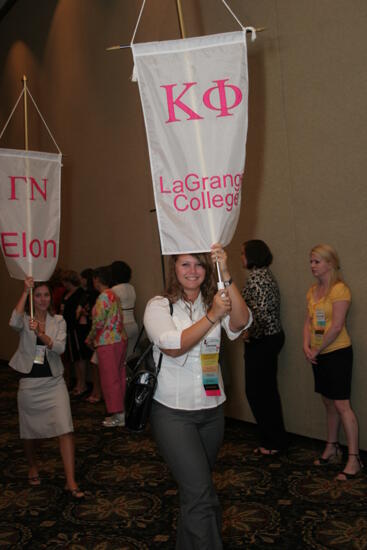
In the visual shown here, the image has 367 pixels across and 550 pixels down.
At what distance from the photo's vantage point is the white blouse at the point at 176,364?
248 cm

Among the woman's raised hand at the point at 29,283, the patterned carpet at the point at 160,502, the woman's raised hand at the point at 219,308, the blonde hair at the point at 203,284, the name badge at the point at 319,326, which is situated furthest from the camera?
the name badge at the point at 319,326

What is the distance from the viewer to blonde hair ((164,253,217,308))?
264cm

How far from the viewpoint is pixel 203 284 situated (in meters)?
2.71

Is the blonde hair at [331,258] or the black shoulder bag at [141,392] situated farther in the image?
the blonde hair at [331,258]

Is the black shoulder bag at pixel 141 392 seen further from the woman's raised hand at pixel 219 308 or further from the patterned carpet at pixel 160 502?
the patterned carpet at pixel 160 502

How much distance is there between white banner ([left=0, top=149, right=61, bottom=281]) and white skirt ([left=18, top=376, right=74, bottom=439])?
714mm

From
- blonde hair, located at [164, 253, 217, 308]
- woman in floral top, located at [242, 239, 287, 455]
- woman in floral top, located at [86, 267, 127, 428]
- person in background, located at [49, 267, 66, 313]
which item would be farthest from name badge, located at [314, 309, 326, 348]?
person in background, located at [49, 267, 66, 313]

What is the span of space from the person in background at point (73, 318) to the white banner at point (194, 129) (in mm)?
5188

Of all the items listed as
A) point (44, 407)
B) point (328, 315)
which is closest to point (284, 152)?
point (328, 315)

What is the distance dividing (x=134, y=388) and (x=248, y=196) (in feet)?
10.3

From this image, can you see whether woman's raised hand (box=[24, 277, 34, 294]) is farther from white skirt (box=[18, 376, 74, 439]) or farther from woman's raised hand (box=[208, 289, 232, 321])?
woman's raised hand (box=[208, 289, 232, 321])

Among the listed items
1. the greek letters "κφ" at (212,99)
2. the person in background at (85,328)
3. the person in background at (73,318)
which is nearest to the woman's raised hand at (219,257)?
the greek letters "κφ" at (212,99)

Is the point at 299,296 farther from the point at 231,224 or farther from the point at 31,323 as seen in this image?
the point at 231,224

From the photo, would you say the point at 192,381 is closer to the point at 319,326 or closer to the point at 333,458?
the point at 319,326
